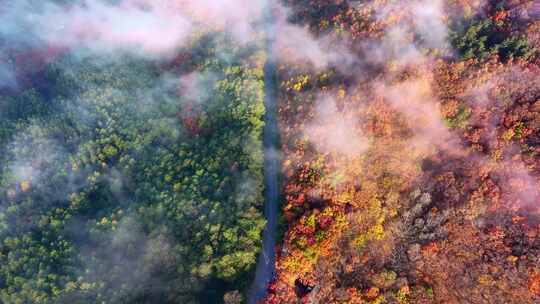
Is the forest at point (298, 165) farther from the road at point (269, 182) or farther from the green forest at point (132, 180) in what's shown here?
the road at point (269, 182)

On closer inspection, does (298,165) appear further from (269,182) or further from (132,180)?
(132,180)

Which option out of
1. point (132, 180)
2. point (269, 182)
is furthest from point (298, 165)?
point (132, 180)

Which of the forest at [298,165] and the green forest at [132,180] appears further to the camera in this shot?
the green forest at [132,180]

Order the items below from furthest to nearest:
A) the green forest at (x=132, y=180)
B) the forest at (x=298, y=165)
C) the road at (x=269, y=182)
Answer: the road at (x=269, y=182), the green forest at (x=132, y=180), the forest at (x=298, y=165)

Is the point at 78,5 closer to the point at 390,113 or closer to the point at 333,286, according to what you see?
the point at 390,113

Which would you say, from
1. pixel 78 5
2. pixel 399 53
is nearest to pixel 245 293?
pixel 399 53

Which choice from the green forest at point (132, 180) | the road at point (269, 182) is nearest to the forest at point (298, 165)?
the green forest at point (132, 180)

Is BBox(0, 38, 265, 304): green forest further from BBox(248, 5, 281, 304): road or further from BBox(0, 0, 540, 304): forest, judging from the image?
BBox(248, 5, 281, 304): road

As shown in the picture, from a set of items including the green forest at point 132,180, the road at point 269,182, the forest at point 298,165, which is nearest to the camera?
the forest at point 298,165

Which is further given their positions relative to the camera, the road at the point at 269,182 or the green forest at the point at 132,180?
the road at the point at 269,182
